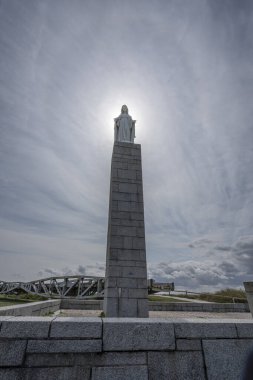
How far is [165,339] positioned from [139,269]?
19.7 feet

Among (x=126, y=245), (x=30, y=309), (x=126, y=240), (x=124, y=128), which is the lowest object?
(x=30, y=309)

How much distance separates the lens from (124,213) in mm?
9758

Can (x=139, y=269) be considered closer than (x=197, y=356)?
No

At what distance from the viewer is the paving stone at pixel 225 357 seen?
299 cm

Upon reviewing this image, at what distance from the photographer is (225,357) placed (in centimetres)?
311

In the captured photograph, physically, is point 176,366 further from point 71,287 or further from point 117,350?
point 71,287

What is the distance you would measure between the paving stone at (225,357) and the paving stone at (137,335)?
0.57 m

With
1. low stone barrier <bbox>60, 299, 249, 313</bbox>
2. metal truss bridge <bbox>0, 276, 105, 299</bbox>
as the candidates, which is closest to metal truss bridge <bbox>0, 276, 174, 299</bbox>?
metal truss bridge <bbox>0, 276, 105, 299</bbox>

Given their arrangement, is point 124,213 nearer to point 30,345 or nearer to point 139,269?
point 139,269

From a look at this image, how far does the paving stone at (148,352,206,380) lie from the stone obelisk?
5.75 meters

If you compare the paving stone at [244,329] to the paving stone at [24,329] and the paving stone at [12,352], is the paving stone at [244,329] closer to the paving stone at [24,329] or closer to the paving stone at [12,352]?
the paving stone at [24,329]

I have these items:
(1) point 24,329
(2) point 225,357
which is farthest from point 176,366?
(1) point 24,329

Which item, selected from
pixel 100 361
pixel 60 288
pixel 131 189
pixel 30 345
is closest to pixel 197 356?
pixel 100 361

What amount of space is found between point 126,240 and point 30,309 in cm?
431
